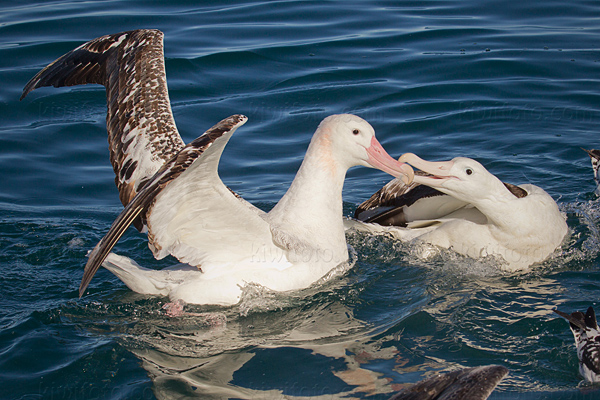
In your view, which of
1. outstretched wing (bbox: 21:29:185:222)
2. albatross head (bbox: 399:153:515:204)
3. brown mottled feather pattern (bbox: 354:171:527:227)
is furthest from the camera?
brown mottled feather pattern (bbox: 354:171:527:227)

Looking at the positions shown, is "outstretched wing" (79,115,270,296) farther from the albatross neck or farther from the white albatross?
the white albatross

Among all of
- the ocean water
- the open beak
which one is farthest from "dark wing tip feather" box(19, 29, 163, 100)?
the open beak

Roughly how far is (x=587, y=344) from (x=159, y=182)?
2844 mm

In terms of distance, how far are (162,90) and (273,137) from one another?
11.2 ft

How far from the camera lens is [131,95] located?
20.7 ft

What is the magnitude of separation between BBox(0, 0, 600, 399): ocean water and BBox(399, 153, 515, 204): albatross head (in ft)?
2.09

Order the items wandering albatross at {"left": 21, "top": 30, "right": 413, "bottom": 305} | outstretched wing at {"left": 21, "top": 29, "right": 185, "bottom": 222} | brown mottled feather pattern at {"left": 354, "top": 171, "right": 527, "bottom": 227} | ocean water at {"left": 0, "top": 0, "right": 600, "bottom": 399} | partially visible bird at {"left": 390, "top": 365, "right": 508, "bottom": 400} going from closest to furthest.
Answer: partially visible bird at {"left": 390, "top": 365, "right": 508, "bottom": 400} → ocean water at {"left": 0, "top": 0, "right": 600, "bottom": 399} → wandering albatross at {"left": 21, "top": 30, "right": 413, "bottom": 305} → outstretched wing at {"left": 21, "top": 29, "right": 185, "bottom": 222} → brown mottled feather pattern at {"left": 354, "top": 171, "right": 527, "bottom": 227}

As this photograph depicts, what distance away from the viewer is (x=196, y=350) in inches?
190

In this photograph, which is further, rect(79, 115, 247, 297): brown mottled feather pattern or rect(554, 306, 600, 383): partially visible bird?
rect(79, 115, 247, 297): brown mottled feather pattern

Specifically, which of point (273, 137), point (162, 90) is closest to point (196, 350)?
point (162, 90)

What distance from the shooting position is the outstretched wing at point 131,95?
6.00m

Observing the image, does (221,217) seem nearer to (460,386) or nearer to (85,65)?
(460,386)

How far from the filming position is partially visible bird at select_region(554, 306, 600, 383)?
4008 millimetres

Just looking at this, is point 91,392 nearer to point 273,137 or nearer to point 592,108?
point 273,137
